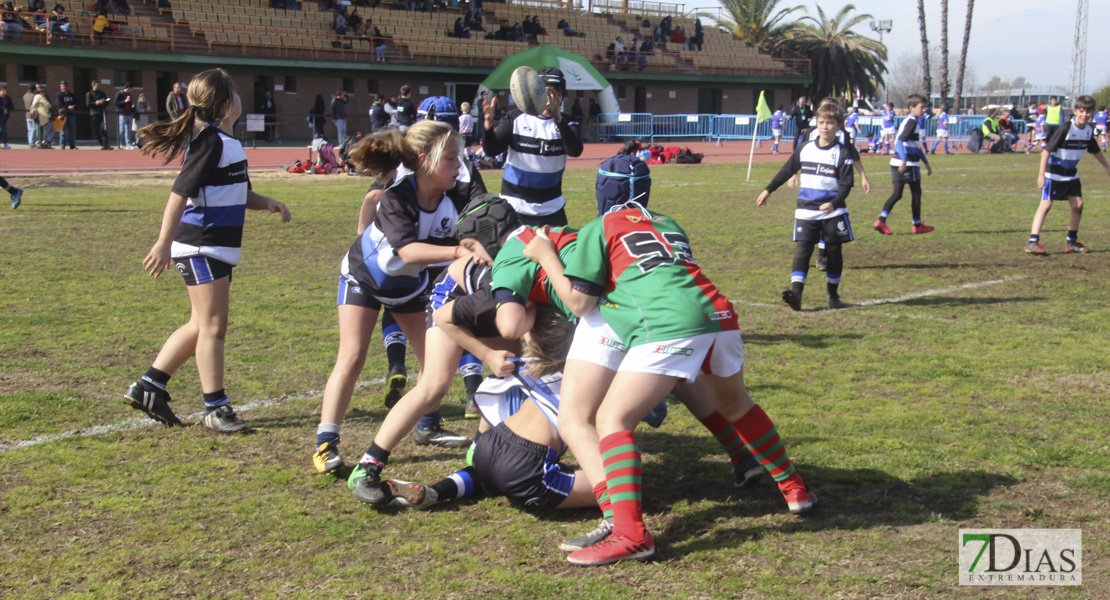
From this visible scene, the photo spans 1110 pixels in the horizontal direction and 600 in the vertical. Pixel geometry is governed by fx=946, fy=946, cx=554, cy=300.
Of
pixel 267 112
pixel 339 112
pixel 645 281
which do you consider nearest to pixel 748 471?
pixel 645 281

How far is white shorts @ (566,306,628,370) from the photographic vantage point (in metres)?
3.84

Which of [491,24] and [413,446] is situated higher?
[491,24]

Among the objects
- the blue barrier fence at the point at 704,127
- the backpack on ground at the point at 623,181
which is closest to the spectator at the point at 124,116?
the blue barrier fence at the point at 704,127

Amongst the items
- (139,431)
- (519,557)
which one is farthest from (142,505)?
(519,557)

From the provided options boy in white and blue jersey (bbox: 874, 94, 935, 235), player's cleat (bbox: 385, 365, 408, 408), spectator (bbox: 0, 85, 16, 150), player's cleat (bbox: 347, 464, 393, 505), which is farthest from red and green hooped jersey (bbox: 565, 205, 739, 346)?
spectator (bbox: 0, 85, 16, 150)

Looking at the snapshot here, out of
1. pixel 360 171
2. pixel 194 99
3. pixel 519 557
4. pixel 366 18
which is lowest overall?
pixel 519 557

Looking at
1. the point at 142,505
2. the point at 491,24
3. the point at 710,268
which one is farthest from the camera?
the point at 491,24

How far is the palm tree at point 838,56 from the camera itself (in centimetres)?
6312

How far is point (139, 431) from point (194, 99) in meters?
1.89

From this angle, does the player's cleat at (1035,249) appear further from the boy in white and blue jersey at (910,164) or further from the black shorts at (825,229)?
the black shorts at (825,229)

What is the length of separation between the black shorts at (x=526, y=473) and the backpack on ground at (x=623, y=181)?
70.1 inches

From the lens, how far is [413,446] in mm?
5281

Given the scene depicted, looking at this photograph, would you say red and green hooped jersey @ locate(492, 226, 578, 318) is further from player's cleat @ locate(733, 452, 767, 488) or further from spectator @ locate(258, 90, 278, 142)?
spectator @ locate(258, 90, 278, 142)

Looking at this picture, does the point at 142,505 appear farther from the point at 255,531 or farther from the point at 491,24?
the point at 491,24
